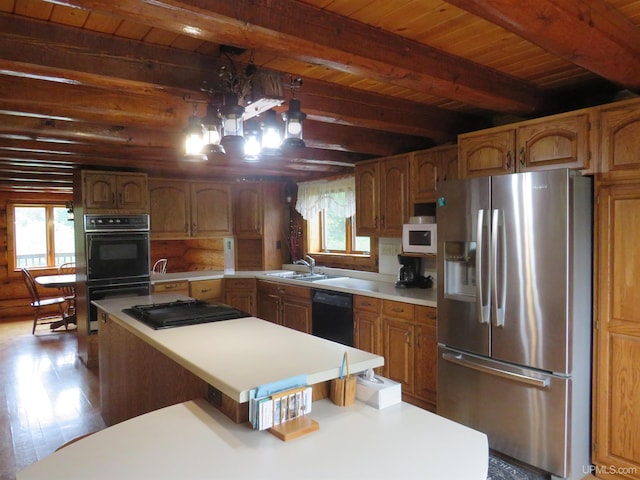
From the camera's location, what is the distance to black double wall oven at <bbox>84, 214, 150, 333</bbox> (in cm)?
437

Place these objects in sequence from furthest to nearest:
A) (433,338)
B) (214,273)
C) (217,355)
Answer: (214,273), (433,338), (217,355)

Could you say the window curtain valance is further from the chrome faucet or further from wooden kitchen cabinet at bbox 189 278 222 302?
wooden kitchen cabinet at bbox 189 278 222 302

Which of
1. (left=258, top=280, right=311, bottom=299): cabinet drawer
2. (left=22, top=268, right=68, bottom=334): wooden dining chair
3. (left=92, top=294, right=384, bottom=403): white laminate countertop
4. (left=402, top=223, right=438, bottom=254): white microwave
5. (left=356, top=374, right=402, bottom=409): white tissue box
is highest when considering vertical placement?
(left=402, top=223, right=438, bottom=254): white microwave

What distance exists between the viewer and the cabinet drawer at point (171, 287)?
4.91 meters

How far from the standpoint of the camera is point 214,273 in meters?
5.52

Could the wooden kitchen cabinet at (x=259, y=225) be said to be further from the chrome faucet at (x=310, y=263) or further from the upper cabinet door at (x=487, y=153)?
the upper cabinet door at (x=487, y=153)

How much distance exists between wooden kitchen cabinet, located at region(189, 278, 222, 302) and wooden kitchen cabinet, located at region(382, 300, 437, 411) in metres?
2.41

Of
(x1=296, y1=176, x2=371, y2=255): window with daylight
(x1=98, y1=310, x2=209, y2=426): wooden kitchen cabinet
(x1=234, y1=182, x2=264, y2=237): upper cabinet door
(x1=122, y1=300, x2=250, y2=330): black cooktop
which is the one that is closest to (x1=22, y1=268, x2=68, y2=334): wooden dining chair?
(x1=234, y1=182, x2=264, y2=237): upper cabinet door

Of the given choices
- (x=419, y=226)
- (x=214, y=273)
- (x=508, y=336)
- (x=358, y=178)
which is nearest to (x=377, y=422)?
(x=508, y=336)

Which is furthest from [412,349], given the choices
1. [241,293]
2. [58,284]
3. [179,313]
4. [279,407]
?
[58,284]

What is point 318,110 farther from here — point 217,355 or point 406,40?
point 217,355

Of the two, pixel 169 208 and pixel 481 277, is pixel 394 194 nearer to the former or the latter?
pixel 481 277

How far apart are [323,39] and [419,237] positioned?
2145 millimetres

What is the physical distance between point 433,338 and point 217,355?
1.92 m
